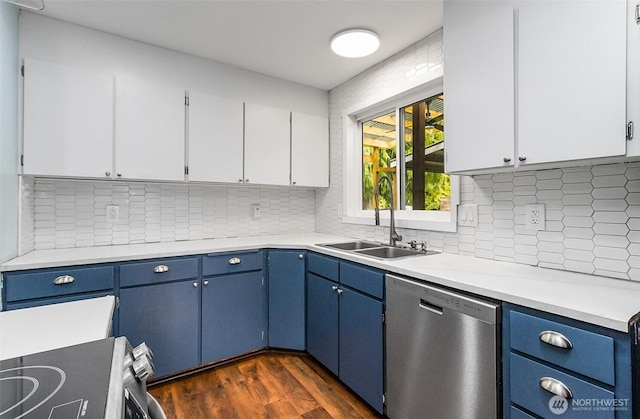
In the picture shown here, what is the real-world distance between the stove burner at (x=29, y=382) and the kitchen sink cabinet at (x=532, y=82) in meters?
1.72

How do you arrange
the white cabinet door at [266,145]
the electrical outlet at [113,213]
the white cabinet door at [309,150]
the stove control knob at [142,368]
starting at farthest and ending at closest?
the white cabinet door at [309,150] < the white cabinet door at [266,145] < the electrical outlet at [113,213] < the stove control knob at [142,368]

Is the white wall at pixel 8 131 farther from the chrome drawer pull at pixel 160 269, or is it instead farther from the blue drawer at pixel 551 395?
the blue drawer at pixel 551 395

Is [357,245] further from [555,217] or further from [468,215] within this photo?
[555,217]

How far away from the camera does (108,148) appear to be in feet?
7.17

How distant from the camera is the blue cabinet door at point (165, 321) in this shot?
204 cm

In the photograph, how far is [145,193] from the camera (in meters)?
2.57

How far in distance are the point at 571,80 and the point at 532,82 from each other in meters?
0.15

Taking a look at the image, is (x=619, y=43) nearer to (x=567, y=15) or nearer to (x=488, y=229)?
(x=567, y=15)

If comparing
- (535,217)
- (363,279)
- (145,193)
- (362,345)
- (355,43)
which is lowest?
(362,345)

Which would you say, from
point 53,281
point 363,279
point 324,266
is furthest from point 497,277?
point 53,281

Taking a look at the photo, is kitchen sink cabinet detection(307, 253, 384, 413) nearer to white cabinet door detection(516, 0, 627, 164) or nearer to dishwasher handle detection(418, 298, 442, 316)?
dishwasher handle detection(418, 298, 442, 316)

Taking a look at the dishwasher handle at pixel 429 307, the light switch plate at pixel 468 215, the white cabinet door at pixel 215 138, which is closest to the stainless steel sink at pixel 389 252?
the light switch plate at pixel 468 215

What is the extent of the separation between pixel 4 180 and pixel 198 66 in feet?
5.04

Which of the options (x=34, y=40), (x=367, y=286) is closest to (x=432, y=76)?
(x=367, y=286)
